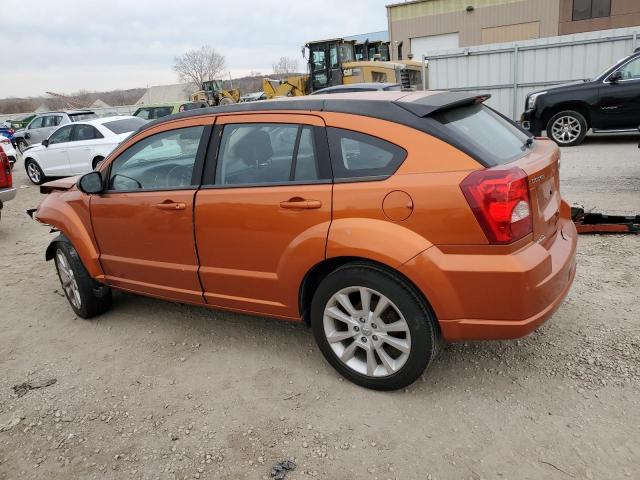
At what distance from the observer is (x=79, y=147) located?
11.6 m

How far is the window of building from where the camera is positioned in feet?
103

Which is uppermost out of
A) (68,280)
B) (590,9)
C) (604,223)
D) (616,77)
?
(590,9)

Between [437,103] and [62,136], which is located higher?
[437,103]

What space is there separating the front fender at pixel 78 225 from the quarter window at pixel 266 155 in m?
1.48

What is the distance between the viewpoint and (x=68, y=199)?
423cm

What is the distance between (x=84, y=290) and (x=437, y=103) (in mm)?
3226

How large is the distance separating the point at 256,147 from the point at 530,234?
67.9 inches

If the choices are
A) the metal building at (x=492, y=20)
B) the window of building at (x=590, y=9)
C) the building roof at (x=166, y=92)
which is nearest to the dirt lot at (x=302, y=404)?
the metal building at (x=492, y=20)

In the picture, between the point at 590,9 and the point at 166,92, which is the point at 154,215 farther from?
the point at 166,92

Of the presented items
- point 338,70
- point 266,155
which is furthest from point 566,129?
point 266,155

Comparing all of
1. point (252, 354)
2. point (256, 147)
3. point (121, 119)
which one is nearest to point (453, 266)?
point (256, 147)

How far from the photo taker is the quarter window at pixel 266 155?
2957mm

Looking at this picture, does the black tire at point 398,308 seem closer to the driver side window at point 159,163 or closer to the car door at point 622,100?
the driver side window at point 159,163

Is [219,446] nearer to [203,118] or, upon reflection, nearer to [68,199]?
[203,118]
